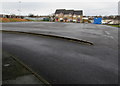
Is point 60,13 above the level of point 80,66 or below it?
above

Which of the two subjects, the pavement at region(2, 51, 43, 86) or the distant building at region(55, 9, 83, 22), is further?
the distant building at region(55, 9, 83, 22)

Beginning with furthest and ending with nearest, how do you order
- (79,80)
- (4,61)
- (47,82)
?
1. (4,61)
2. (79,80)
3. (47,82)

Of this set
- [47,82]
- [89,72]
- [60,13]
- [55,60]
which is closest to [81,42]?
[55,60]

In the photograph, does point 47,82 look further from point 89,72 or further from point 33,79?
point 89,72

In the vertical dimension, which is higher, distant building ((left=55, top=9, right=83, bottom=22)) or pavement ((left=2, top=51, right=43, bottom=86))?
distant building ((left=55, top=9, right=83, bottom=22))

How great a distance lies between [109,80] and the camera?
140 inches

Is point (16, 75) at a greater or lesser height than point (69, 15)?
lesser

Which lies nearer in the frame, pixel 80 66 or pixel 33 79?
pixel 33 79

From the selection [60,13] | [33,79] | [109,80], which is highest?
[60,13]

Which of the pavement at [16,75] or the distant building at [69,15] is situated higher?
the distant building at [69,15]

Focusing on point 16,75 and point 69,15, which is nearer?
point 16,75

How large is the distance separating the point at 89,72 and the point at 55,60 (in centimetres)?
164

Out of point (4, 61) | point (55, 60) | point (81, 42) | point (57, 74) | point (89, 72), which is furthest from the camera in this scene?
point (81, 42)

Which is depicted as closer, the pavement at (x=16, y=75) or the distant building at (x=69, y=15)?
the pavement at (x=16, y=75)
